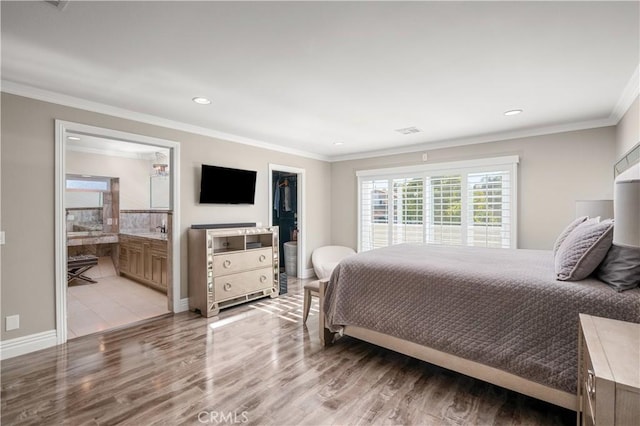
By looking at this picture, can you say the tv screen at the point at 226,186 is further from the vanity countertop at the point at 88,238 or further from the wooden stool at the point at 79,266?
the vanity countertop at the point at 88,238

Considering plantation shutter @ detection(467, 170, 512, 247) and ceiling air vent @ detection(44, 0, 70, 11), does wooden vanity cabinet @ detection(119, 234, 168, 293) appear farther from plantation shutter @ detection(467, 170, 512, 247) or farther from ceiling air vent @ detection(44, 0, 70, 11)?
plantation shutter @ detection(467, 170, 512, 247)

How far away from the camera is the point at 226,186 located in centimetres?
427

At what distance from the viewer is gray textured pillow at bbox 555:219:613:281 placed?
5.94ft

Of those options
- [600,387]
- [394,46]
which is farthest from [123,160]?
[600,387]

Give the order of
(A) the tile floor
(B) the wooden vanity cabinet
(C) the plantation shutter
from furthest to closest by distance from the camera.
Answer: (B) the wooden vanity cabinet, (C) the plantation shutter, (A) the tile floor

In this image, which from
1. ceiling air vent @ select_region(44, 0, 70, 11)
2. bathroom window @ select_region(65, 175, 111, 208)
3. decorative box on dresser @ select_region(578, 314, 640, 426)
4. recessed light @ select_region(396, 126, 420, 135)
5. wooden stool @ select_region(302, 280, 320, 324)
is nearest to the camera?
decorative box on dresser @ select_region(578, 314, 640, 426)

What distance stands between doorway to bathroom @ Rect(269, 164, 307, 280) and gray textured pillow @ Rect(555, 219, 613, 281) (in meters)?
4.05

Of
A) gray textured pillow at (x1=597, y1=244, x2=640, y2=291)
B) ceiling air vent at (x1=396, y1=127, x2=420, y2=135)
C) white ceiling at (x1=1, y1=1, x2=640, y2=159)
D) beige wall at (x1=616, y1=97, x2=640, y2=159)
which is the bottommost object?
gray textured pillow at (x1=597, y1=244, x2=640, y2=291)

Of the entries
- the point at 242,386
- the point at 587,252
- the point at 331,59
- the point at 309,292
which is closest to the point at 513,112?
the point at 587,252

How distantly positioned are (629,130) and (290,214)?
208 inches

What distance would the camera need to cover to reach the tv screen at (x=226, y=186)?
13.3ft

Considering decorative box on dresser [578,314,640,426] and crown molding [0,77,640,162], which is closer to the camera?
decorative box on dresser [578,314,640,426]

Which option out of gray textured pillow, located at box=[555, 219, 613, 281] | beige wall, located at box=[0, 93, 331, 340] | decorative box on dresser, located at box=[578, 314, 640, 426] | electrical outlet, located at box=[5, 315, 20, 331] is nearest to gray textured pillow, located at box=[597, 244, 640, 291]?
gray textured pillow, located at box=[555, 219, 613, 281]

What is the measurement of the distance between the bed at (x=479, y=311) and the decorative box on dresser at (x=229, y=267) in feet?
4.97
